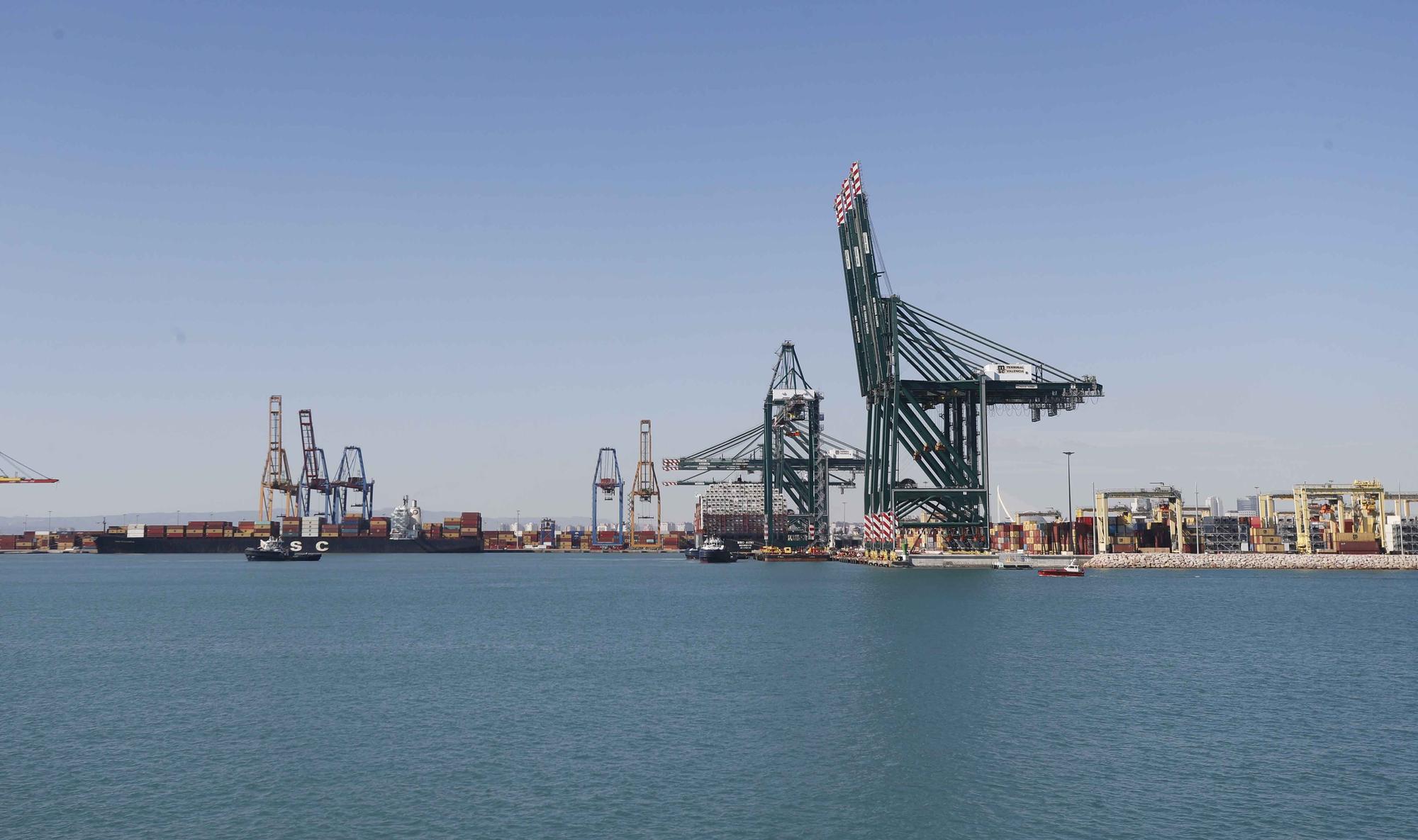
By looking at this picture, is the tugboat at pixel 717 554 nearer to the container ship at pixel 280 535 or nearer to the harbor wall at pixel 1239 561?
the harbor wall at pixel 1239 561

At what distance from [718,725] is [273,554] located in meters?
145

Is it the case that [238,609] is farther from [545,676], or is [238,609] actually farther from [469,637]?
[545,676]

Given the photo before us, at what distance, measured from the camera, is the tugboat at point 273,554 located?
155900mm

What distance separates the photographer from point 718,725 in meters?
25.6

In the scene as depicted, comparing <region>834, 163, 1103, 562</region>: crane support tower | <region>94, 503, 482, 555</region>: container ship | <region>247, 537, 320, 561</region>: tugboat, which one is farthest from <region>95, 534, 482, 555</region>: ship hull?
<region>834, 163, 1103, 562</region>: crane support tower

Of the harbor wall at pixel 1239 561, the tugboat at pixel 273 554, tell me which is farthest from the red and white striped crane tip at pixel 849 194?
the tugboat at pixel 273 554

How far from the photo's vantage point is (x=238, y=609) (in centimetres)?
6119

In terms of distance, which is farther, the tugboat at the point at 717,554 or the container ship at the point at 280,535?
the container ship at the point at 280,535

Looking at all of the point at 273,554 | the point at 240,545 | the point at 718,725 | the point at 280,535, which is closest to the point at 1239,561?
the point at 718,725

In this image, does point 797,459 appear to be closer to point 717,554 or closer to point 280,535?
point 717,554

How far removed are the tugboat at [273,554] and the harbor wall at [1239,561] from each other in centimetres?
10481

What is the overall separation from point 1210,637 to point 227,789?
3680 centimetres

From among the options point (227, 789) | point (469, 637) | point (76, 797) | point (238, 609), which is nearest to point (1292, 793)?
point (227, 789)

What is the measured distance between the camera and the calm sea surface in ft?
60.6
